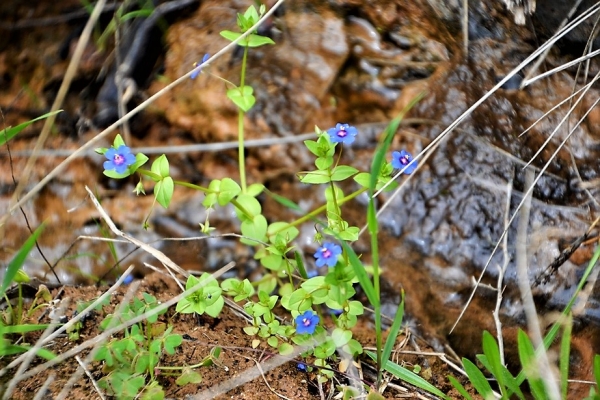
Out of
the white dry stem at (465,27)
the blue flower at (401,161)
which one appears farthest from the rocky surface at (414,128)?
the blue flower at (401,161)

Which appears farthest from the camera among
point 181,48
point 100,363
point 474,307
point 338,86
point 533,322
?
point 181,48

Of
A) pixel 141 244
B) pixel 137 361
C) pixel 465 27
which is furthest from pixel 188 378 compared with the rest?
pixel 465 27

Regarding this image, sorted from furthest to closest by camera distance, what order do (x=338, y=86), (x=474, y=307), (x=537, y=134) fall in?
(x=338, y=86)
(x=537, y=134)
(x=474, y=307)

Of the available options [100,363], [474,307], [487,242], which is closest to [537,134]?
[487,242]

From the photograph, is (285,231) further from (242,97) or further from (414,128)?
(414,128)

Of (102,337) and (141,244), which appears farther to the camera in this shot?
(141,244)

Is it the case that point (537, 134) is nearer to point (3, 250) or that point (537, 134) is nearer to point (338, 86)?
point (338, 86)

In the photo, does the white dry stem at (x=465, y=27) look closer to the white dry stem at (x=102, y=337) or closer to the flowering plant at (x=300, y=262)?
the flowering plant at (x=300, y=262)
